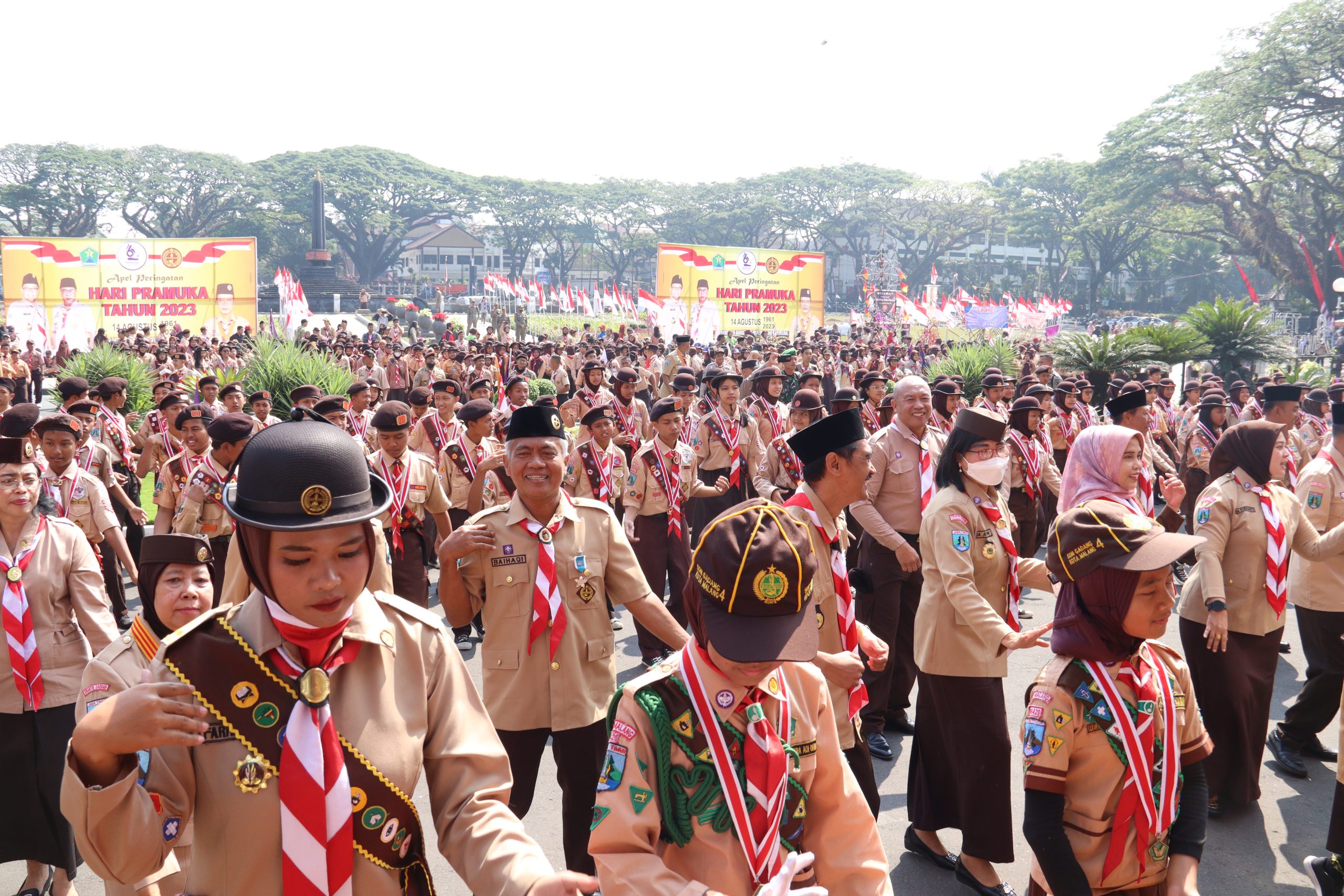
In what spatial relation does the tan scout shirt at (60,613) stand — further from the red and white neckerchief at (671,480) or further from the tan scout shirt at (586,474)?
the tan scout shirt at (586,474)

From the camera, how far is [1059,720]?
2.60 m

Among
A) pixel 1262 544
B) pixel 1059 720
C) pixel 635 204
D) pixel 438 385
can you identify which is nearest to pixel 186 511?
pixel 438 385

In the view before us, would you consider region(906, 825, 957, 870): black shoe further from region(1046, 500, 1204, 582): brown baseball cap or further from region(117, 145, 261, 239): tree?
region(117, 145, 261, 239): tree

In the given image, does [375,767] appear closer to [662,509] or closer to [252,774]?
[252,774]

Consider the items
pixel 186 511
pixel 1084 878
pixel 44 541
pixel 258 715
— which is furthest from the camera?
pixel 186 511

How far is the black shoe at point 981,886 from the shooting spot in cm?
407

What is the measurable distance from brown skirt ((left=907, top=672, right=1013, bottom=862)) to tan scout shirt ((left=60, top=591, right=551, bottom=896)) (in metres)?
2.75

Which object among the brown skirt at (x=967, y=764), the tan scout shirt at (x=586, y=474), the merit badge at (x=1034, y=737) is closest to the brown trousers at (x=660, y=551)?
the tan scout shirt at (x=586, y=474)

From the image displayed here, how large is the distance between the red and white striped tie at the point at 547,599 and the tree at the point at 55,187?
222 feet

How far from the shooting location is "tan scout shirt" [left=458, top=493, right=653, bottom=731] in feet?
12.6

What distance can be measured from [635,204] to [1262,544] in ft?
243

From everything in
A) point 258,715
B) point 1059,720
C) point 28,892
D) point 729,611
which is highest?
point 729,611

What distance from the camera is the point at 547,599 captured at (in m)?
3.84

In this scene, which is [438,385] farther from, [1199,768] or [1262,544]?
[1199,768]
